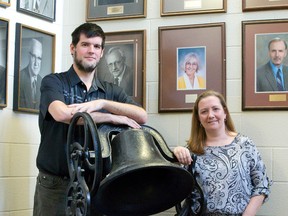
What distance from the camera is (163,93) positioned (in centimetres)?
246

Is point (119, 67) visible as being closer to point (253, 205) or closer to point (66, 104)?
point (66, 104)

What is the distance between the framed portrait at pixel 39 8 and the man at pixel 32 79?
0.51 ft

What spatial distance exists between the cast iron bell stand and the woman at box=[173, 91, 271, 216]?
26cm

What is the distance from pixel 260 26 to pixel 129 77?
0.77 metres

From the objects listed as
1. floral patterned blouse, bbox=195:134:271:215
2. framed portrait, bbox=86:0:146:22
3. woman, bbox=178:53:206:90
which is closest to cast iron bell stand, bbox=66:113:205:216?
floral patterned blouse, bbox=195:134:271:215

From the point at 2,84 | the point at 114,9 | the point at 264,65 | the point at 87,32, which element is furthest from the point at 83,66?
the point at 264,65

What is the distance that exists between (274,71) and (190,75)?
Answer: 447 mm

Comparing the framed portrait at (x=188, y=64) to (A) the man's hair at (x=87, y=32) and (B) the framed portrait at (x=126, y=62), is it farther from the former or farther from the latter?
(A) the man's hair at (x=87, y=32)

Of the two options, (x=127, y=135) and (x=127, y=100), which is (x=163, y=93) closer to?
(x=127, y=100)

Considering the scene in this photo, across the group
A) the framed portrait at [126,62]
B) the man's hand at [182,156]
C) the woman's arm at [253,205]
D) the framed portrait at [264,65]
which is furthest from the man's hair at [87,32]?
the woman's arm at [253,205]

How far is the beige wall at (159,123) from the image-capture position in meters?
2.26

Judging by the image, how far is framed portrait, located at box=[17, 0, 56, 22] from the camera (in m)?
2.37

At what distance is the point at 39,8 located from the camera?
2.47 meters

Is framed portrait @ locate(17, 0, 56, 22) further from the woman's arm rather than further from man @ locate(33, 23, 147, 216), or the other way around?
the woman's arm
